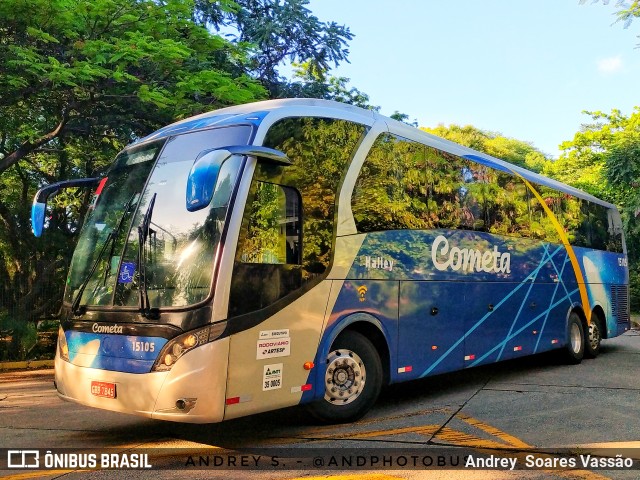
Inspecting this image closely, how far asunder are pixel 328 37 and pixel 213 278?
1381 centimetres

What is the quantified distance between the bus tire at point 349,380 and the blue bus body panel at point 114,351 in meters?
1.84

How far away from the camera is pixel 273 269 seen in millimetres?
5883

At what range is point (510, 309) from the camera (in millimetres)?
9547

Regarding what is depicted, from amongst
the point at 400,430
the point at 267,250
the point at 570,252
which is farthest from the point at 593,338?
the point at 267,250

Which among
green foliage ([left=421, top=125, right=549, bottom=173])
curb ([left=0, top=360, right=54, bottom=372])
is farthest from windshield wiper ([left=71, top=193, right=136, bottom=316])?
green foliage ([left=421, top=125, right=549, bottom=173])

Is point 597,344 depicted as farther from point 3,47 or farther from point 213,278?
point 3,47

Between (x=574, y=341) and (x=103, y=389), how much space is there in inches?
363

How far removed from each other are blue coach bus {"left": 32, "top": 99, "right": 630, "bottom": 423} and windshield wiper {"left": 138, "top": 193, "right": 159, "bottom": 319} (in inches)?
0.5

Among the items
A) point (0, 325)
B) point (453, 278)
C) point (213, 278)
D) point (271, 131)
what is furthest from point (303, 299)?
point (0, 325)

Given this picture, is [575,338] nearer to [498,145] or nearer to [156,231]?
[156,231]

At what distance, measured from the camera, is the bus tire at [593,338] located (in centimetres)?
1223

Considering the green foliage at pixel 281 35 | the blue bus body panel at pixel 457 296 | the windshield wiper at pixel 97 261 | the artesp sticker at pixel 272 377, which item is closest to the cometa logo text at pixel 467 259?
the blue bus body panel at pixel 457 296

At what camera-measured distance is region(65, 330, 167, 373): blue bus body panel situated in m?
5.36

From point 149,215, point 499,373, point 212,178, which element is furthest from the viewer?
point 499,373
